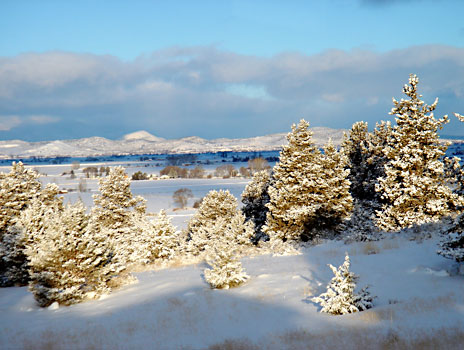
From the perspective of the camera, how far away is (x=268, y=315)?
8.38 metres

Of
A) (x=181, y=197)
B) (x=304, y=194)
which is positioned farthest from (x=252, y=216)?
(x=181, y=197)

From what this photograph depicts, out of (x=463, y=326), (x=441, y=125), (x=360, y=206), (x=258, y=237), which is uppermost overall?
(x=441, y=125)

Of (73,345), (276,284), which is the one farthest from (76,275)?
(276,284)

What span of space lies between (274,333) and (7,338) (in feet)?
22.3

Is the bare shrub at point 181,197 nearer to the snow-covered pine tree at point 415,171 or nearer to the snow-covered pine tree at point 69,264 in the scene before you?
the snow-covered pine tree at point 415,171

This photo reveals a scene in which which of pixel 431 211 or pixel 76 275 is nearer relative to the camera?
pixel 76 275

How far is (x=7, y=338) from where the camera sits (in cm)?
882

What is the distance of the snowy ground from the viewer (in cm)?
677

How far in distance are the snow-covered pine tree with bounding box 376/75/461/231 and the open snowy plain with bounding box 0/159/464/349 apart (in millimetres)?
7747

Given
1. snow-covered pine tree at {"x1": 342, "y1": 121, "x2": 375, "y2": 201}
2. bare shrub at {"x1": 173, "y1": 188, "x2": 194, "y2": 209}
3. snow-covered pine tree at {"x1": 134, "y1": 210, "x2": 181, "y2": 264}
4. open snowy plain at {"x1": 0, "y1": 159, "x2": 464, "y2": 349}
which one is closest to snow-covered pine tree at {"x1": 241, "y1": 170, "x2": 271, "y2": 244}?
snow-covered pine tree at {"x1": 342, "y1": 121, "x2": 375, "y2": 201}

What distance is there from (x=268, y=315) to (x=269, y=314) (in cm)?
6

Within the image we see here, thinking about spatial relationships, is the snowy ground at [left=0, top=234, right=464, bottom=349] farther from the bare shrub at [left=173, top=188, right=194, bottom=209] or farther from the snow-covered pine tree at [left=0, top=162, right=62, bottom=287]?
the bare shrub at [left=173, top=188, right=194, bottom=209]

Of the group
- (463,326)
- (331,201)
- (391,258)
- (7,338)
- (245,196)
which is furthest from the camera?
(245,196)

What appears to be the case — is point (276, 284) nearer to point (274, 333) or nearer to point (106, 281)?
point (274, 333)
